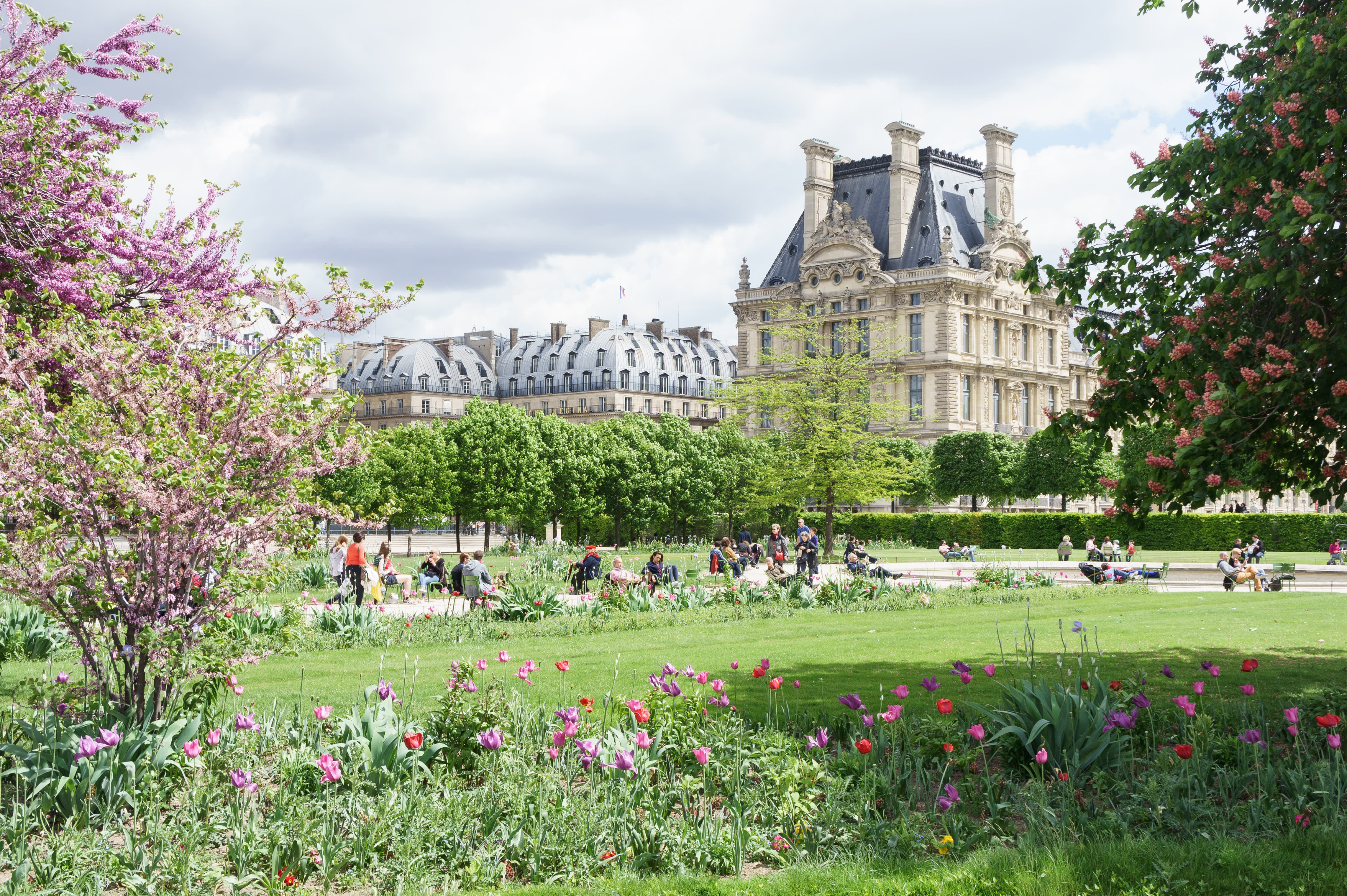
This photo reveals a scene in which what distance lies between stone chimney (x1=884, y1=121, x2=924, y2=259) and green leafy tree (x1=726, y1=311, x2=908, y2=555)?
41229mm

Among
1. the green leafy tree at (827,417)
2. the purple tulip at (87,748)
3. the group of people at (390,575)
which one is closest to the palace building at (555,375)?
the green leafy tree at (827,417)

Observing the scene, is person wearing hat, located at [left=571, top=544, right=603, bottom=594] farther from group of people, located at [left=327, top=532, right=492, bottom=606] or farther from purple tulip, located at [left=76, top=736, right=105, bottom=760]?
purple tulip, located at [left=76, top=736, right=105, bottom=760]

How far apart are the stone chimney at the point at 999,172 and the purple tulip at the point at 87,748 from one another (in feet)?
272

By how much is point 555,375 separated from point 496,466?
2274 inches

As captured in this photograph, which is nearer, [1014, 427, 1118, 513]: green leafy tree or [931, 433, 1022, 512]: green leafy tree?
[1014, 427, 1118, 513]: green leafy tree

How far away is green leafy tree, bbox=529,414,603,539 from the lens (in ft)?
194

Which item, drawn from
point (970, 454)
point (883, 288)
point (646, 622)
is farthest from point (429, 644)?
point (883, 288)

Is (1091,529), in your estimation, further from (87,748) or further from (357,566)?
(87,748)

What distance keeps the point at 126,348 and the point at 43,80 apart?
5.13m

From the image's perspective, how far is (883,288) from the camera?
3253 inches

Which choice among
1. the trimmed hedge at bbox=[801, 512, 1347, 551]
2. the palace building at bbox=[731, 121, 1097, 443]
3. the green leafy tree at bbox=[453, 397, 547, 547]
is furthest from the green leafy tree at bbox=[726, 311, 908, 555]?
the palace building at bbox=[731, 121, 1097, 443]

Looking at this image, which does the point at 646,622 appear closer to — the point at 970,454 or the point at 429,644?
the point at 429,644

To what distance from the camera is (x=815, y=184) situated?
278 feet

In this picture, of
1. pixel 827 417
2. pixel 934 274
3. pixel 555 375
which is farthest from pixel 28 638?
pixel 555 375
